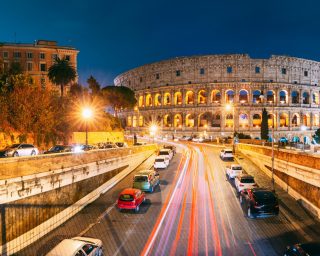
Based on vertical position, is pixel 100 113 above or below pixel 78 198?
above

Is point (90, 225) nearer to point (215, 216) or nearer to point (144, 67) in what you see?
point (215, 216)

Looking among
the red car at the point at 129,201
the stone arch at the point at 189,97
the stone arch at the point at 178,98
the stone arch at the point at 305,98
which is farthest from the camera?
the stone arch at the point at 305,98

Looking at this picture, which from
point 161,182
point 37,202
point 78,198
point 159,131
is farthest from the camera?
point 159,131

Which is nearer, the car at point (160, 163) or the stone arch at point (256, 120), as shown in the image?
the car at point (160, 163)

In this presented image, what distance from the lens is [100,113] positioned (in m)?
58.0

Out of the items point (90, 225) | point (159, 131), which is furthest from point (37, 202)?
point (159, 131)

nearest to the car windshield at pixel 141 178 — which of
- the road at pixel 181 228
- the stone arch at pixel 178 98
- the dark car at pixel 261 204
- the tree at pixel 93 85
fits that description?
the road at pixel 181 228

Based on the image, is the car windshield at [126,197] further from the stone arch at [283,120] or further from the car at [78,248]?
the stone arch at [283,120]

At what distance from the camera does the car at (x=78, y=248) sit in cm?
1156

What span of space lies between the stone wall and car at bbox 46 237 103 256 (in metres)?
14.4

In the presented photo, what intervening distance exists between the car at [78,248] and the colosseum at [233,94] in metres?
66.1

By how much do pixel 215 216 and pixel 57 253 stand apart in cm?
1126

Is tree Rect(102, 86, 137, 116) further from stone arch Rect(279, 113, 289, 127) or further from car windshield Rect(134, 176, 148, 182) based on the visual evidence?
stone arch Rect(279, 113, 289, 127)

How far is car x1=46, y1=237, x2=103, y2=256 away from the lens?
37.9ft
